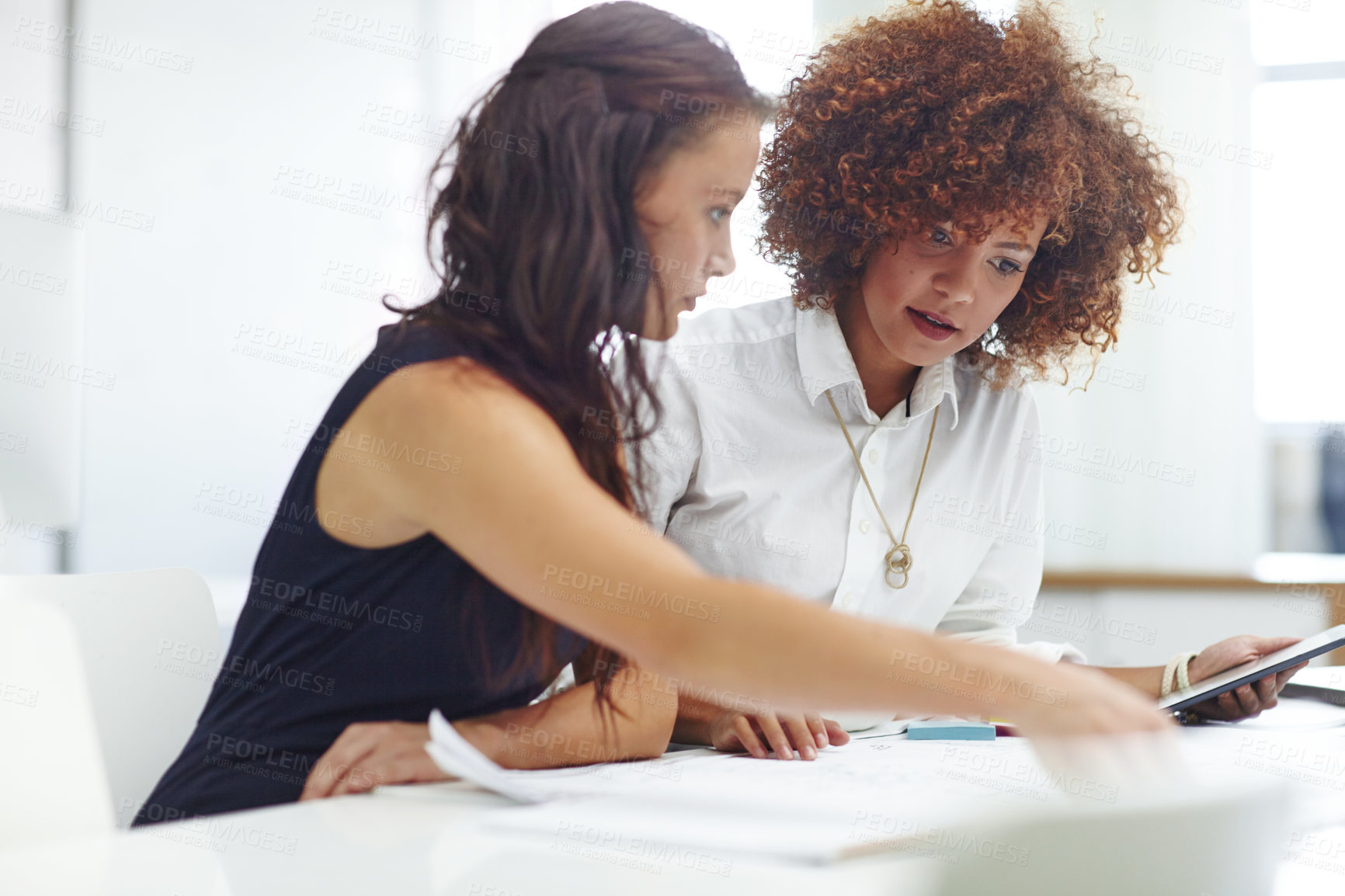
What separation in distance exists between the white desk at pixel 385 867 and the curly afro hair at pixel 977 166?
31.4 inches

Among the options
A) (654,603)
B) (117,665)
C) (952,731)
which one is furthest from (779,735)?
(117,665)

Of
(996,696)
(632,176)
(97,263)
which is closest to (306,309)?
(97,263)

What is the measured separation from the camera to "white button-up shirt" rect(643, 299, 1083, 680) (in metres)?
1.20

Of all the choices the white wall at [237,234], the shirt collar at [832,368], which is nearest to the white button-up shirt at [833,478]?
the shirt collar at [832,368]

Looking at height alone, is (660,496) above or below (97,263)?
below

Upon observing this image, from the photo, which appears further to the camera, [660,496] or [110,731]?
[660,496]

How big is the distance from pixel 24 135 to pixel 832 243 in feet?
7.47

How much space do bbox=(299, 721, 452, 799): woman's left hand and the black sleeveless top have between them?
0.14 feet

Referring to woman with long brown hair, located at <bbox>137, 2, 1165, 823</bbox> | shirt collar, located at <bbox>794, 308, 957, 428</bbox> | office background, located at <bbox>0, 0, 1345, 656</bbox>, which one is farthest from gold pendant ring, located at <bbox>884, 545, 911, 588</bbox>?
office background, located at <bbox>0, 0, 1345, 656</bbox>

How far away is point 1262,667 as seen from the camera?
976 millimetres

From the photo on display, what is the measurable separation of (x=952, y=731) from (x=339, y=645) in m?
0.55

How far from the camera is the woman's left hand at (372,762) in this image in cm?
75

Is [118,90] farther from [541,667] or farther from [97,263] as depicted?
[541,667]

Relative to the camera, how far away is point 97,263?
2.72 m
